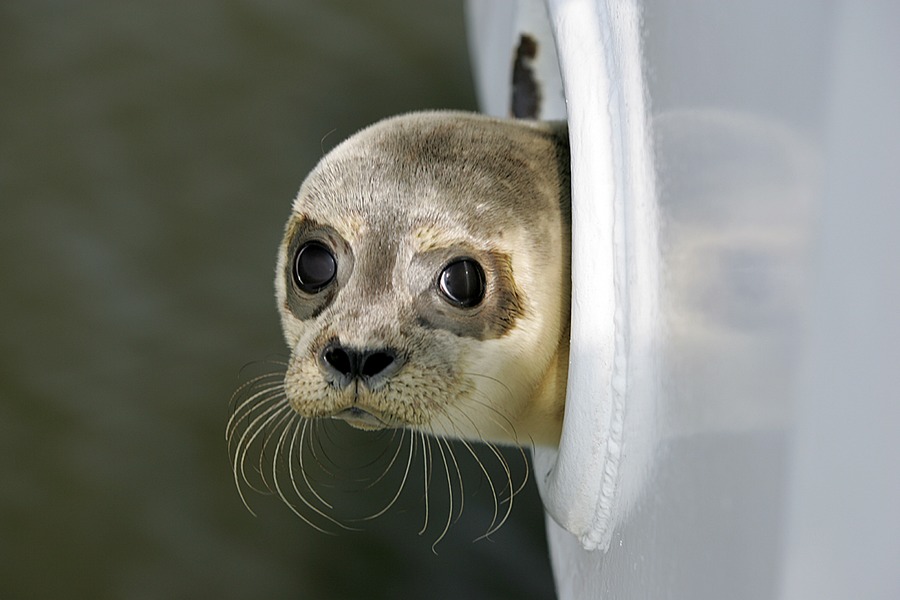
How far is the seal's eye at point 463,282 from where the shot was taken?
151 cm

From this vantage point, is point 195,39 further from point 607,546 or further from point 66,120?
point 607,546

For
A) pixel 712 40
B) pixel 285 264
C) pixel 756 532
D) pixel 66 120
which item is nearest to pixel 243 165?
pixel 66 120

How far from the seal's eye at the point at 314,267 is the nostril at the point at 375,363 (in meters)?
0.18

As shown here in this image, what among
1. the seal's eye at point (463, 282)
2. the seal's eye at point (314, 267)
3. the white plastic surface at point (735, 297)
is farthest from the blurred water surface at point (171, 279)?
the white plastic surface at point (735, 297)

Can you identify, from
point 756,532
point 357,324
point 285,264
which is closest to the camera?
point 756,532

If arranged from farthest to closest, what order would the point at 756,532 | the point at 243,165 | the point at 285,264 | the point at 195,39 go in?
the point at 195,39, the point at 243,165, the point at 285,264, the point at 756,532

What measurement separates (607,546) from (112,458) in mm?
1601

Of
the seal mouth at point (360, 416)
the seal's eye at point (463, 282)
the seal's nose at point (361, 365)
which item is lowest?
the seal mouth at point (360, 416)

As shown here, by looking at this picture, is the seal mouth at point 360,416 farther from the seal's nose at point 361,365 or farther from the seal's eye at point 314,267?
the seal's eye at point 314,267

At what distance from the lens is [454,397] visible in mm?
1533

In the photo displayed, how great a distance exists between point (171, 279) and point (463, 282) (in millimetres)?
1684

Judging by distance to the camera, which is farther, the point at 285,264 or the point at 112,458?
the point at 112,458

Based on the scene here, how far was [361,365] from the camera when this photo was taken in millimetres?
1442

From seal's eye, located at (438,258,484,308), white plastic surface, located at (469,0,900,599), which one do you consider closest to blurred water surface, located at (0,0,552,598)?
seal's eye, located at (438,258,484,308)
